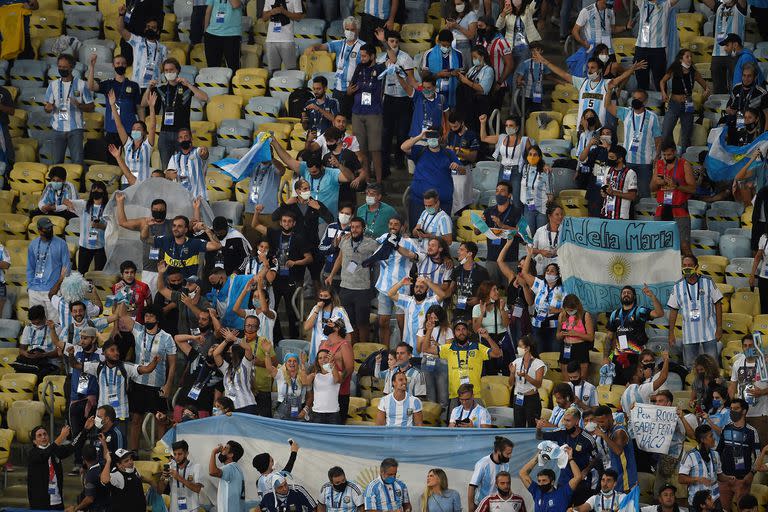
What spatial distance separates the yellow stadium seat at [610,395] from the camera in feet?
64.8

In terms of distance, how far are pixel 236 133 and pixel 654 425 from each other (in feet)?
25.5

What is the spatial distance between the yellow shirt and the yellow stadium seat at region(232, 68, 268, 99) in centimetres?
655

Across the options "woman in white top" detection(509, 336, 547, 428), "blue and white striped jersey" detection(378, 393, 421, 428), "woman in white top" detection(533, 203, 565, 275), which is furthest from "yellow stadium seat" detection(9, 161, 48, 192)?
"woman in white top" detection(509, 336, 547, 428)

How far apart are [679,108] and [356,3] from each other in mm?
4791

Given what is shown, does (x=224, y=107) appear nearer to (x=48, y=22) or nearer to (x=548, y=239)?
(x=48, y=22)

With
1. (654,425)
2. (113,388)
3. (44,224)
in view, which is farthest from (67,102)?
(654,425)

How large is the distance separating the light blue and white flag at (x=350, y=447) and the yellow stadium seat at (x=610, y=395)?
116 cm

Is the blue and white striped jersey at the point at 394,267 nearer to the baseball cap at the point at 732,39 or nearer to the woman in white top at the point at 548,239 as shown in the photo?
the woman in white top at the point at 548,239

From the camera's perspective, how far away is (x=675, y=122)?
77.3 ft

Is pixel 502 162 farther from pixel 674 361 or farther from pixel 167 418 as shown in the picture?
pixel 167 418

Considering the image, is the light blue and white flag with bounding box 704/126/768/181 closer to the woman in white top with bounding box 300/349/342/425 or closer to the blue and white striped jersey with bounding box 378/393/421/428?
the blue and white striped jersey with bounding box 378/393/421/428

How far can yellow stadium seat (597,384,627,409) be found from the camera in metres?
19.8

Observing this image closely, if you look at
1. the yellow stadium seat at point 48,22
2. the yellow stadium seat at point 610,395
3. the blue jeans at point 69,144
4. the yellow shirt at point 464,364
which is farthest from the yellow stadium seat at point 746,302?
the yellow stadium seat at point 48,22

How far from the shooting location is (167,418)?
20547 millimetres
